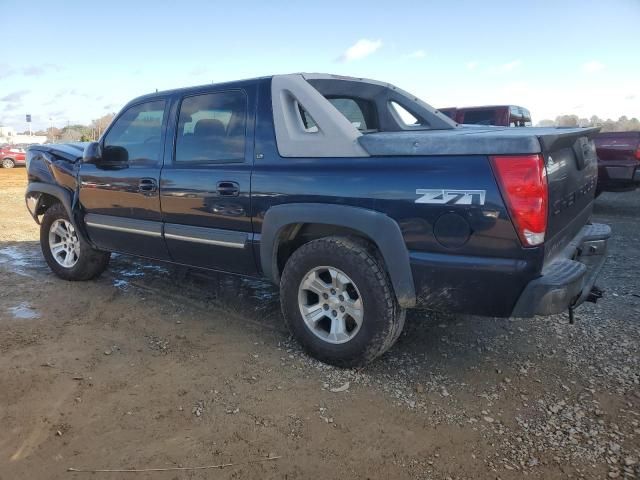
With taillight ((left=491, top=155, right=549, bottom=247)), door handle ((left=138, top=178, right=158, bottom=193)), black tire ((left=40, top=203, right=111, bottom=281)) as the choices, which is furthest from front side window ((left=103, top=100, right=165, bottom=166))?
taillight ((left=491, top=155, right=549, bottom=247))

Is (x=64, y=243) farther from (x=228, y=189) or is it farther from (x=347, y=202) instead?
(x=347, y=202)

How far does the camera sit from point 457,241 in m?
2.69

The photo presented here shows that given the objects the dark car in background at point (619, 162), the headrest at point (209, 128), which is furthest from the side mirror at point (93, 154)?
the dark car in background at point (619, 162)

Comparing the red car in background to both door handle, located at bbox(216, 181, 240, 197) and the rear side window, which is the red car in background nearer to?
the rear side window

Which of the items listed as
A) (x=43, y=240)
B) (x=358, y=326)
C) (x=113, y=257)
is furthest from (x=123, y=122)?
(x=358, y=326)

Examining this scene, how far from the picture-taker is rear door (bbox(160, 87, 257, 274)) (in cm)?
356

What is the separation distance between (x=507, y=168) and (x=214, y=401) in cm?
204

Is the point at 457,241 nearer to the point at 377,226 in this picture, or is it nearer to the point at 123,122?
the point at 377,226

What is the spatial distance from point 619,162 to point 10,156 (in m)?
26.0

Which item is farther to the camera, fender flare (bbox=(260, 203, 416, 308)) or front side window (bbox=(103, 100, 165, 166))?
front side window (bbox=(103, 100, 165, 166))

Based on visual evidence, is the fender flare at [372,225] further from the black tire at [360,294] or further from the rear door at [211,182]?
the rear door at [211,182]

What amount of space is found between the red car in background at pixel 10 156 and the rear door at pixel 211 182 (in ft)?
81.9

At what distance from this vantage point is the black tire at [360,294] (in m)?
3.00

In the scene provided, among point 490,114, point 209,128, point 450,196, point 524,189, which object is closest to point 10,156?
point 490,114
